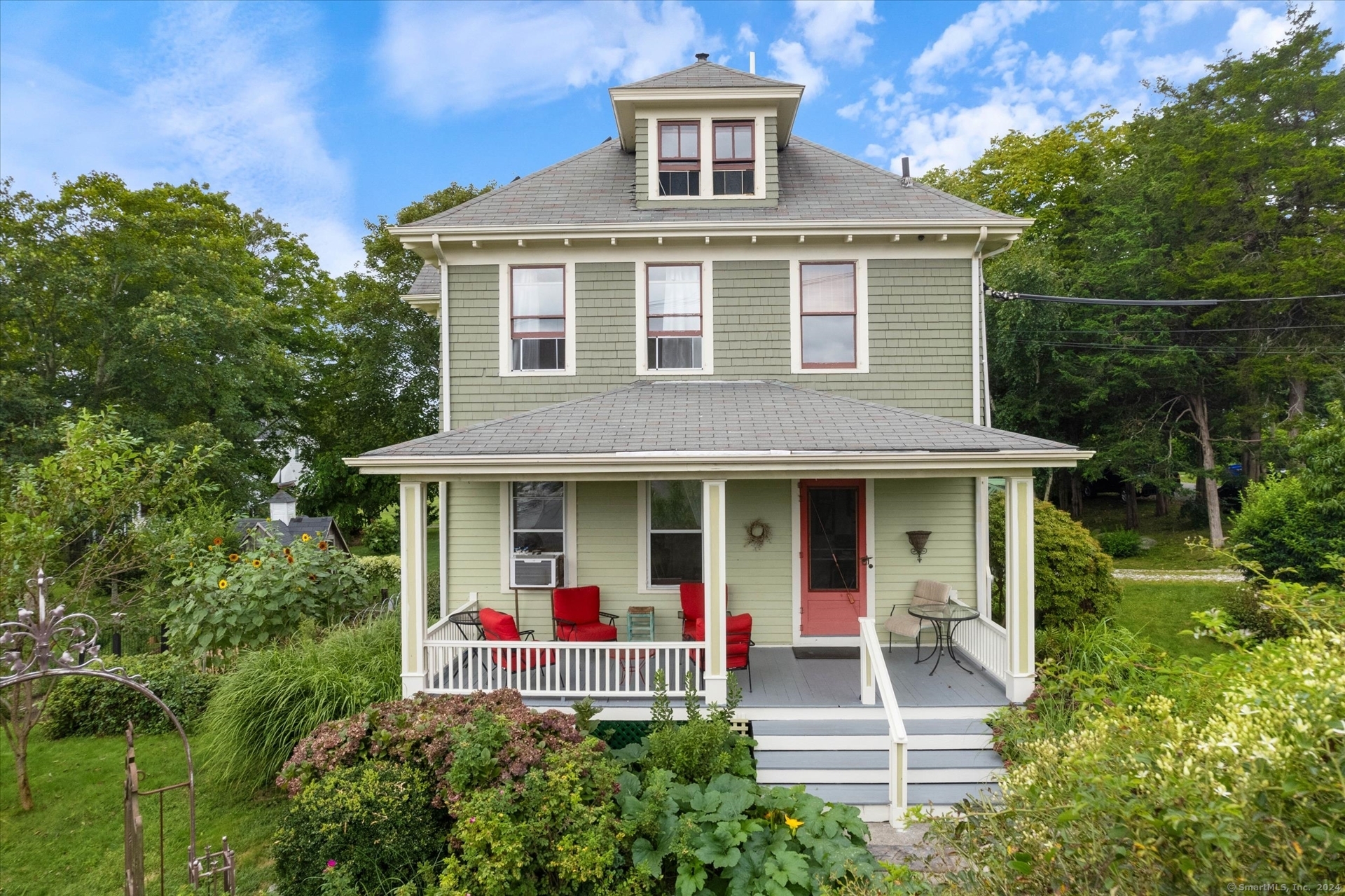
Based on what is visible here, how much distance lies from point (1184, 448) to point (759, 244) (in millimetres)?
18931

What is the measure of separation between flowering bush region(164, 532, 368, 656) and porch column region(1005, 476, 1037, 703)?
8.88 meters

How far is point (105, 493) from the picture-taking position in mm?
7043

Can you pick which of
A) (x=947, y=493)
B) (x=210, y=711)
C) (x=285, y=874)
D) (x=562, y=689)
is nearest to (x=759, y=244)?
(x=947, y=493)

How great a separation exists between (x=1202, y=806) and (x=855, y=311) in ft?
24.6

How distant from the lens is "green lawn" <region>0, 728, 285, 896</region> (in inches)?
201

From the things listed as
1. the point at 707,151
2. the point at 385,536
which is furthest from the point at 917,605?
the point at 385,536

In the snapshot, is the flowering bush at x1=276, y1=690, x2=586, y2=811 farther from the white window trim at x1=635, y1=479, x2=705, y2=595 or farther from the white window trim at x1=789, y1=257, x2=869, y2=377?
the white window trim at x1=789, y1=257, x2=869, y2=377

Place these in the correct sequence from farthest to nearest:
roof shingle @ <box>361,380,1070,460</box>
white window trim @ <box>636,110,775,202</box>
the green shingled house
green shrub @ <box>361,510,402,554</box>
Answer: green shrub @ <box>361,510,402,554</box>
white window trim @ <box>636,110,775,202</box>
the green shingled house
roof shingle @ <box>361,380,1070,460</box>

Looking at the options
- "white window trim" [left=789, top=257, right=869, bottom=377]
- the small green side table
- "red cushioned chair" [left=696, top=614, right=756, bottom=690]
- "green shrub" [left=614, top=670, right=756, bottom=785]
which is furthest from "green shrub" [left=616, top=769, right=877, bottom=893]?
"white window trim" [left=789, top=257, right=869, bottom=377]

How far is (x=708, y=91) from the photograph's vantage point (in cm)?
884

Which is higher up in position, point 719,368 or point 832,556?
point 719,368

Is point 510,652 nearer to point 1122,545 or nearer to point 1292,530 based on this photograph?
point 1292,530

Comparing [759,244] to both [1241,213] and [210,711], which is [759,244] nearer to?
[210,711]

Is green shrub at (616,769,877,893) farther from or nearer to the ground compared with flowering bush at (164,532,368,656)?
nearer to the ground
